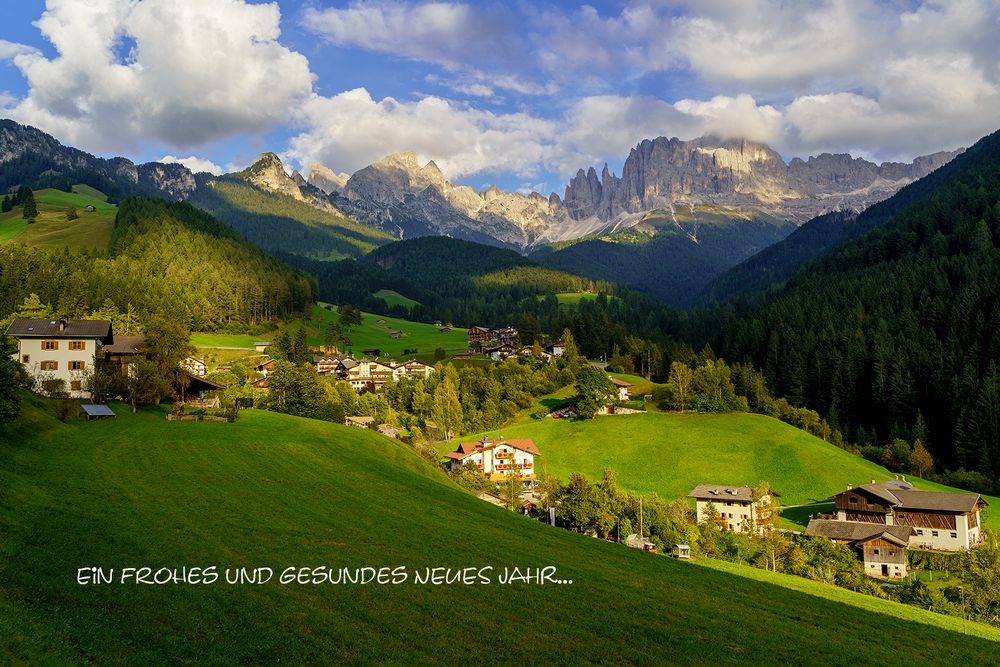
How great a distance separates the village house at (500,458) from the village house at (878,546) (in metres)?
44.1

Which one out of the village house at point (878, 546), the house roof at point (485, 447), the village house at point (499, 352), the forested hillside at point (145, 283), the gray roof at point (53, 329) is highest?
the forested hillside at point (145, 283)

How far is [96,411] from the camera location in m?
57.6

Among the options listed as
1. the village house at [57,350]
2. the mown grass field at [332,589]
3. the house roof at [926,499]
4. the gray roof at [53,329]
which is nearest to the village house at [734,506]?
the house roof at [926,499]

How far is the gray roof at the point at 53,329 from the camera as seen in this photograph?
64.0 m

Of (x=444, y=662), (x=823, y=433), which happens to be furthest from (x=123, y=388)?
(x=823, y=433)

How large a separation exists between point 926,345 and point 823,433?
50.9 m

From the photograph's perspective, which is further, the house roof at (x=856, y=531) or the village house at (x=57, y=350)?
the house roof at (x=856, y=531)

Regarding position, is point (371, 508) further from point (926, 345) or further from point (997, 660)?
point (926, 345)

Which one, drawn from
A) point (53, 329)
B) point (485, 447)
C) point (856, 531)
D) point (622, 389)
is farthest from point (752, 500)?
point (53, 329)

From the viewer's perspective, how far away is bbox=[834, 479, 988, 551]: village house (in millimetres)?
73125

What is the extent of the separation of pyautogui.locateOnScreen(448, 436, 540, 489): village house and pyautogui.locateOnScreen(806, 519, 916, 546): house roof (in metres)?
41.0

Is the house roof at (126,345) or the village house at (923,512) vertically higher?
the house roof at (126,345)

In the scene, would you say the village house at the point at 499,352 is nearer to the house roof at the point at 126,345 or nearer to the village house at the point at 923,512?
the village house at the point at 923,512

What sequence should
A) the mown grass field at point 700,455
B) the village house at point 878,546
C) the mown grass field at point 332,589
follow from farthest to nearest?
1. the mown grass field at point 700,455
2. the village house at point 878,546
3. the mown grass field at point 332,589
